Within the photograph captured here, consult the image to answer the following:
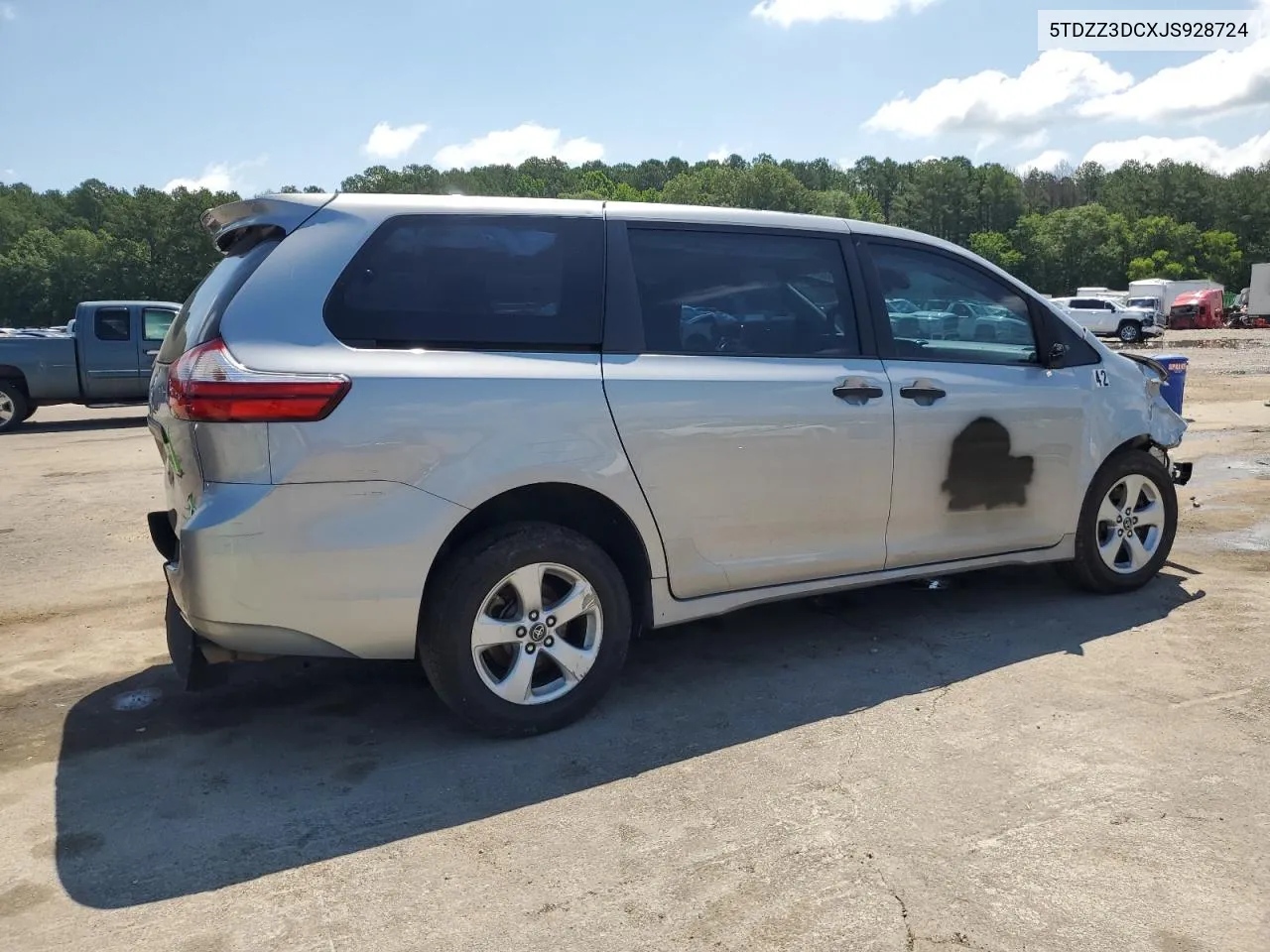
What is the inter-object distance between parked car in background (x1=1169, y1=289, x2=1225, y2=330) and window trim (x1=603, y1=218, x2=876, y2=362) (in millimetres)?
55364

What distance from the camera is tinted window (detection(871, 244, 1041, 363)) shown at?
463 cm

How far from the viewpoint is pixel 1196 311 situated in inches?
2036

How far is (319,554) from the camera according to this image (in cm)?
331

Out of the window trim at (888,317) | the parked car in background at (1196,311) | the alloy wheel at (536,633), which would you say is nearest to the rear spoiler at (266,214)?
the alloy wheel at (536,633)

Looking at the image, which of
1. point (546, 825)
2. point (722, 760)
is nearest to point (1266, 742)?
point (722, 760)

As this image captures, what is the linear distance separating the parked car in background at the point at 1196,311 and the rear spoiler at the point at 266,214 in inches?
2249

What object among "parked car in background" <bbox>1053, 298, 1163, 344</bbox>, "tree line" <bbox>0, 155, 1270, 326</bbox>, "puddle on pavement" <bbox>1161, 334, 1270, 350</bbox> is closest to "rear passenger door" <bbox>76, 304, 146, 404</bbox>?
"puddle on pavement" <bbox>1161, 334, 1270, 350</bbox>

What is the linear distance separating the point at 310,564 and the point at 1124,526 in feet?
13.8

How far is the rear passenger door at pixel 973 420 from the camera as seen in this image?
4.50 metres

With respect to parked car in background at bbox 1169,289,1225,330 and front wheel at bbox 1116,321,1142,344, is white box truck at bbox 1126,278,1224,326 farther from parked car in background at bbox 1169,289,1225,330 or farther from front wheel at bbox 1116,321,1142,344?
front wheel at bbox 1116,321,1142,344

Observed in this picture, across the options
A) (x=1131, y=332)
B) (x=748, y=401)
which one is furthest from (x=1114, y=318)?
(x=748, y=401)

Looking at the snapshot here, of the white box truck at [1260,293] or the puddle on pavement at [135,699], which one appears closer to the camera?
the puddle on pavement at [135,699]

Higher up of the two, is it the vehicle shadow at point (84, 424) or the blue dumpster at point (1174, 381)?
the blue dumpster at point (1174, 381)

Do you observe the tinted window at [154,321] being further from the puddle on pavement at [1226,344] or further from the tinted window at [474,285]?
the puddle on pavement at [1226,344]
